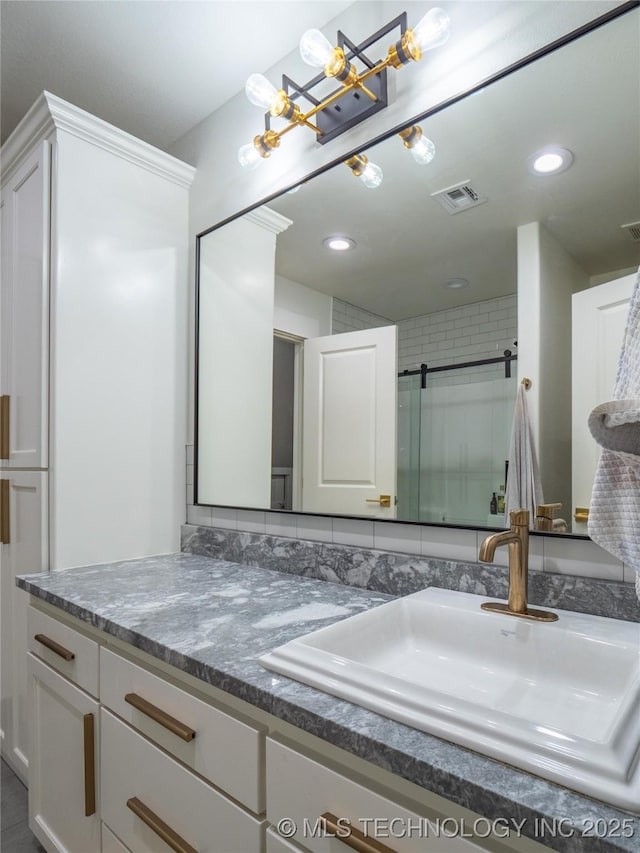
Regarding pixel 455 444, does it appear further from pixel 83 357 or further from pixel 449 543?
pixel 83 357

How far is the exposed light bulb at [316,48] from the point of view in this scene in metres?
1.43

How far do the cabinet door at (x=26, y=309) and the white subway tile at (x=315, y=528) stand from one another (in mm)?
882

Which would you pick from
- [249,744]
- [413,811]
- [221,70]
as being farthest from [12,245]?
[413,811]

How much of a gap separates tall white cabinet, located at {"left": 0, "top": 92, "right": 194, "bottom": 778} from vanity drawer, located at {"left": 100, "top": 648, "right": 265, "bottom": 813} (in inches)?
28.2

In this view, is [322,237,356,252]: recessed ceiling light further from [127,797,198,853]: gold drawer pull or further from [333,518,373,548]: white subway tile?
[127,797,198,853]: gold drawer pull

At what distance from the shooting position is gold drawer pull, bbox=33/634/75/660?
1309 mm

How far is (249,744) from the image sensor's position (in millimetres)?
809

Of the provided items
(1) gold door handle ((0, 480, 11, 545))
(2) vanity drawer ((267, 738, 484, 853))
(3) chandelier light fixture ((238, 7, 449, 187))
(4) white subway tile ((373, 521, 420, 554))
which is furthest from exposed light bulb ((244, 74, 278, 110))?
(2) vanity drawer ((267, 738, 484, 853))

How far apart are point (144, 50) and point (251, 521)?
67.0 inches

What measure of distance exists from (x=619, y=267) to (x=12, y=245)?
79.2 inches

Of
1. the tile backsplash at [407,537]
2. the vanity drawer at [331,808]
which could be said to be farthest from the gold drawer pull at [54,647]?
the vanity drawer at [331,808]

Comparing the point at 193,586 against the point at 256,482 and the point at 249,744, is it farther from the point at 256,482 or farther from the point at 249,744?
the point at 249,744

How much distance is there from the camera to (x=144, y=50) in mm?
1801

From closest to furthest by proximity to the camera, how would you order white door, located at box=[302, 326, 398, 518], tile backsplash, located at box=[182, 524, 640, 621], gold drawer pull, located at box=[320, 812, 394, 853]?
gold drawer pull, located at box=[320, 812, 394, 853]
tile backsplash, located at box=[182, 524, 640, 621]
white door, located at box=[302, 326, 398, 518]
